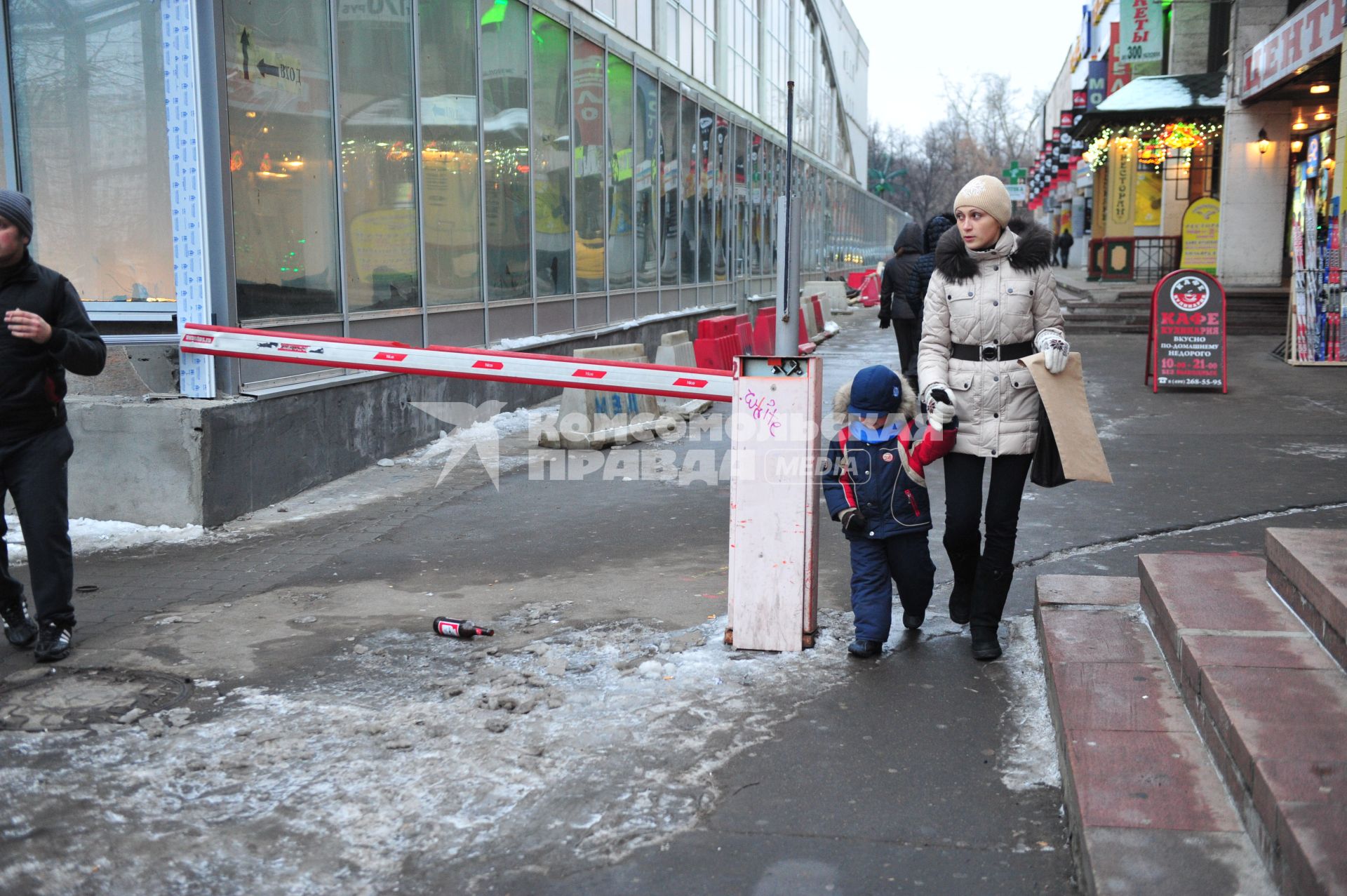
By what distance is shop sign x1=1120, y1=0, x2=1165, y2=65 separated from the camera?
31.3 meters

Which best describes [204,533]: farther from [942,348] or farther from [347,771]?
[942,348]

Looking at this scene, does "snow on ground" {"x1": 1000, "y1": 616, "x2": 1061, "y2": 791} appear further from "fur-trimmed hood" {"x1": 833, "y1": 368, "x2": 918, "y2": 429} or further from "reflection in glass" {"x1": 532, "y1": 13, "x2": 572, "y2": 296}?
"reflection in glass" {"x1": 532, "y1": 13, "x2": 572, "y2": 296}

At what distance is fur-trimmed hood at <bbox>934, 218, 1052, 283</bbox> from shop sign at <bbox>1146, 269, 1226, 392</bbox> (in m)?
9.70

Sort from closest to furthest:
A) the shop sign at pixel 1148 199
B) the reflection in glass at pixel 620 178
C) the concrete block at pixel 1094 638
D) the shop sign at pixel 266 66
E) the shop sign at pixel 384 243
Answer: the concrete block at pixel 1094 638, the shop sign at pixel 266 66, the shop sign at pixel 384 243, the reflection in glass at pixel 620 178, the shop sign at pixel 1148 199

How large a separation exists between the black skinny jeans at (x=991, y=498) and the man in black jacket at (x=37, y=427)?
3.59 metres

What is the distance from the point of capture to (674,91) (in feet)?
67.1

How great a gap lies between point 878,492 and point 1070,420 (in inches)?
30.3

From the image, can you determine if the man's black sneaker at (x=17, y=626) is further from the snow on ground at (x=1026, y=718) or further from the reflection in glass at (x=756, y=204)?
the reflection in glass at (x=756, y=204)

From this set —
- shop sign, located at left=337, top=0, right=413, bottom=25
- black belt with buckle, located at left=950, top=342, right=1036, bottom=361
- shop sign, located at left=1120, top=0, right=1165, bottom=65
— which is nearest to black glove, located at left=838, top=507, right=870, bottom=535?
black belt with buckle, located at left=950, top=342, right=1036, bottom=361

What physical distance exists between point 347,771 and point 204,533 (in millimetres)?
3916

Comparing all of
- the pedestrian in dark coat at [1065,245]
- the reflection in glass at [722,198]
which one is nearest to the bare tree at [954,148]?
the pedestrian in dark coat at [1065,245]

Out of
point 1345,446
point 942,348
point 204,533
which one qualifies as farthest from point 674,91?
point 942,348

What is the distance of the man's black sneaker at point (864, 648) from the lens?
489cm

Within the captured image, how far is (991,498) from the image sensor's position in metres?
4.79
